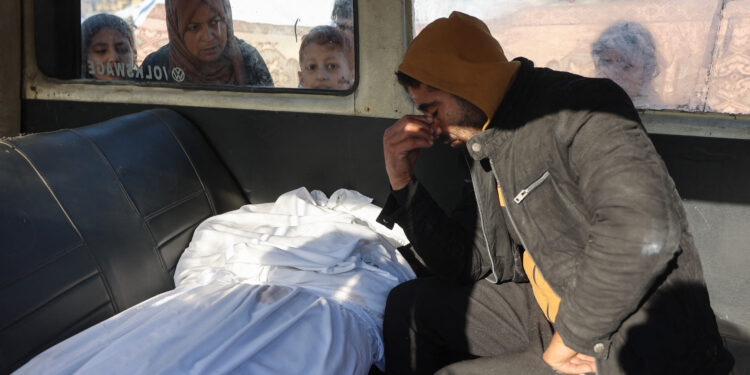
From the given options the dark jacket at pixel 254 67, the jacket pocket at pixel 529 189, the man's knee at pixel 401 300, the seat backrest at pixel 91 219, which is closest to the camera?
the jacket pocket at pixel 529 189

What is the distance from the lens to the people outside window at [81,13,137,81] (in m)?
2.91

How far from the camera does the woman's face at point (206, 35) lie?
2684 mm

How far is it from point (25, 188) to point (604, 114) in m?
1.71

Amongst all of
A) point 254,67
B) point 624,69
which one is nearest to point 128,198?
point 254,67

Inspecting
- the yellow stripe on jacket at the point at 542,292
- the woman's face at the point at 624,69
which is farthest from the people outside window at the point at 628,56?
the yellow stripe on jacket at the point at 542,292

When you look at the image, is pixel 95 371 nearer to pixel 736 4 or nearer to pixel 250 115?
pixel 250 115

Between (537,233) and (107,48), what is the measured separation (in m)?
2.49

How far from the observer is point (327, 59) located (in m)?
2.50

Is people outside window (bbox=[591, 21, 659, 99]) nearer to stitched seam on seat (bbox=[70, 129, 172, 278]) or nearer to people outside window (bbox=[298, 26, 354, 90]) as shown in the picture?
people outside window (bbox=[298, 26, 354, 90])

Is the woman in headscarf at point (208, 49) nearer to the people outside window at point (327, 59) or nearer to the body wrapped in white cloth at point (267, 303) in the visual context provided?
the people outside window at point (327, 59)

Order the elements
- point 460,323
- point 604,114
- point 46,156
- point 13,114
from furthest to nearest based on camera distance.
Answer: point 13,114
point 46,156
point 460,323
point 604,114

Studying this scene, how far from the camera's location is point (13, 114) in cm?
305

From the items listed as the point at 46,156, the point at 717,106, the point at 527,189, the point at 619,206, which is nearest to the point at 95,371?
the point at 46,156

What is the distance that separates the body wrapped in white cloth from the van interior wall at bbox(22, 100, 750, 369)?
151 millimetres
